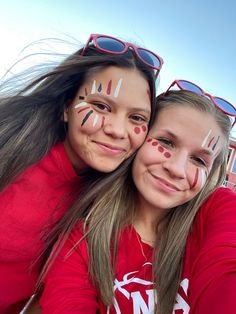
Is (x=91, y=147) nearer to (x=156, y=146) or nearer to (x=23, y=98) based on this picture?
(x=156, y=146)

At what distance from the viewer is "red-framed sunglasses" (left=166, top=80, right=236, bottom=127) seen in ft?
5.45

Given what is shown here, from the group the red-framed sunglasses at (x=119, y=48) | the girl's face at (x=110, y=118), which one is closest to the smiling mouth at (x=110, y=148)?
the girl's face at (x=110, y=118)

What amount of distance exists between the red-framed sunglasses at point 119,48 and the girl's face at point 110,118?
124mm

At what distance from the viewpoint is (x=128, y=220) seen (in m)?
1.62

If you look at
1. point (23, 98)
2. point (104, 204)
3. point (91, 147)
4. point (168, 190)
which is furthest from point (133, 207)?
point (23, 98)

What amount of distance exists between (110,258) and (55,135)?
0.82m

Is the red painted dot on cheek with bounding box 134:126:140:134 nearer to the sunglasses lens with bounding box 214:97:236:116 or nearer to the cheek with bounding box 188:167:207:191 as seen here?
the cheek with bounding box 188:167:207:191

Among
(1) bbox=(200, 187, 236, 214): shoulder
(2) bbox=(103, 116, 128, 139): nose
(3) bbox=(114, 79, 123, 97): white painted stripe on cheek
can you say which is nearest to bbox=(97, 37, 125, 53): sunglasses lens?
(3) bbox=(114, 79, 123, 97): white painted stripe on cheek

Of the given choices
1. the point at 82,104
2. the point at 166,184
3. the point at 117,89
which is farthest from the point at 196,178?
the point at 82,104

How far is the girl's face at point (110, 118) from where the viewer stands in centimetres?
153

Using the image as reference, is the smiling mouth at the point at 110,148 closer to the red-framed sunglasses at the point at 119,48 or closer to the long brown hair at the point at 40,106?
the long brown hair at the point at 40,106

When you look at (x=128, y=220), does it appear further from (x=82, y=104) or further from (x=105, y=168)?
(x=82, y=104)

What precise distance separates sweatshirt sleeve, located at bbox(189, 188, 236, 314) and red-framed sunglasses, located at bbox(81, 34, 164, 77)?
0.96 metres

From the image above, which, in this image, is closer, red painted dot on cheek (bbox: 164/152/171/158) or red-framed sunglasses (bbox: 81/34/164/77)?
red painted dot on cheek (bbox: 164/152/171/158)
